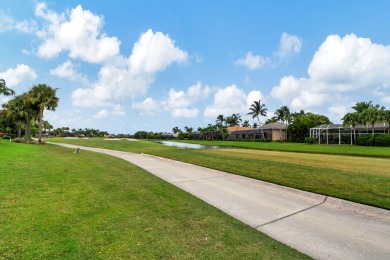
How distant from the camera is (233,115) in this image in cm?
9581

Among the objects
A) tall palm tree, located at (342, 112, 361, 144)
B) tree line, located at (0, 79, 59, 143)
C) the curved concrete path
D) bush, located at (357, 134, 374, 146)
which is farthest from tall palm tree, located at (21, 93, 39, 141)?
bush, located at (357, 134, 374, 146)

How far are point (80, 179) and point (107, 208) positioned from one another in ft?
13.2

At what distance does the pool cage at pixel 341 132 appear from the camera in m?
42.9

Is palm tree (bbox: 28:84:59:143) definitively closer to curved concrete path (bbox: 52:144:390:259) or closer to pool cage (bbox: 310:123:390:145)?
curved concrete path (bbox: 52:144:390:259)

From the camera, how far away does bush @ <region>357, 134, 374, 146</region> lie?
37719mm

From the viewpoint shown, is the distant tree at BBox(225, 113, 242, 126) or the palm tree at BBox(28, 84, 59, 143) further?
the distant tree at BBox(225, 113, 242, 126)

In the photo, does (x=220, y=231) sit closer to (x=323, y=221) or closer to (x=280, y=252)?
(x=280, y=252)

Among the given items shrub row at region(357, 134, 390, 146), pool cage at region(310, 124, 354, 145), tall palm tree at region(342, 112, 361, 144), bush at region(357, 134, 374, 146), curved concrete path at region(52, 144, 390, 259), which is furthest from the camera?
pool cage at region(310, 124, 354, 145)

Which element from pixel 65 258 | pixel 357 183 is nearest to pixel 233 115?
pixel 357 183

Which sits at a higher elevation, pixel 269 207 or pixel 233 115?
pixel 233 115

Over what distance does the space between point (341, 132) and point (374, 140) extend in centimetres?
876

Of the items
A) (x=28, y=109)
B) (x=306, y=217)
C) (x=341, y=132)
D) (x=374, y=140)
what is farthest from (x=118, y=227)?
(x=341, y=132)

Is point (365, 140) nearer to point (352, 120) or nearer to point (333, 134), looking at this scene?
point (352, 120)

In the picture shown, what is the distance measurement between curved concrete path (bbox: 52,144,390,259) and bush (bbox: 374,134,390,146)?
36.2 metres
